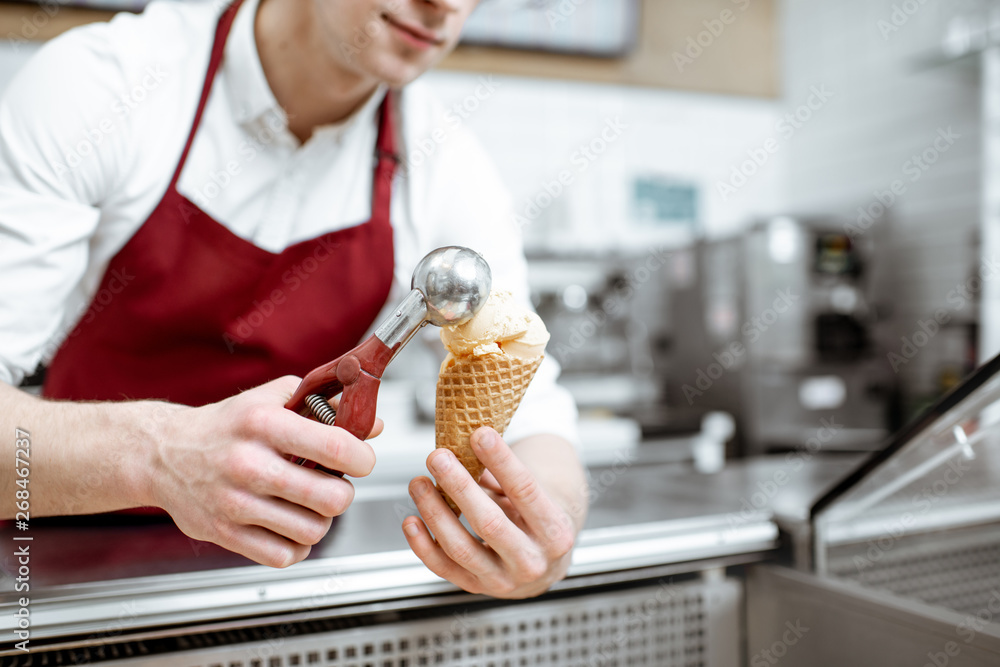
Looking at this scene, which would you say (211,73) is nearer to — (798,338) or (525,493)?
(525,493)

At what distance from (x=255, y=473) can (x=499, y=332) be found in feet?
0.86

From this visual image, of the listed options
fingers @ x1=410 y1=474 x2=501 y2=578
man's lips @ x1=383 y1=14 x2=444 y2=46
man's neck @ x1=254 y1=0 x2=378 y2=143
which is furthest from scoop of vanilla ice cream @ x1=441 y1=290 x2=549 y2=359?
man's neck @ x1=254 y1=0 x2=378 y2=143

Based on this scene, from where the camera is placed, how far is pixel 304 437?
0.59 metres

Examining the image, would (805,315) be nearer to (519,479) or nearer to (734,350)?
(734,350)

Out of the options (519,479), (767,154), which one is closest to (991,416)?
(519,479)

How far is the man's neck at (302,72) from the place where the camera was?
3.84ft

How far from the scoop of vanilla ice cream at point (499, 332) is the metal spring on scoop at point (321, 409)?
5.6 inches

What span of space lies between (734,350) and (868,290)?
2.67 feet

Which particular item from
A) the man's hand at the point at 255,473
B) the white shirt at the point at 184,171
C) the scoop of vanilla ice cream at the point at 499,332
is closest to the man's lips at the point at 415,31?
the white shirt at the point at 184,171

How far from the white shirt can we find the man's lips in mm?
258

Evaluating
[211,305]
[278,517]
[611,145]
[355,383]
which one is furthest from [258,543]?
[611,145]

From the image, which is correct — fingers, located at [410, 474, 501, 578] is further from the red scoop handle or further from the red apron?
the red apron

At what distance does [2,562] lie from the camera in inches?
32.7

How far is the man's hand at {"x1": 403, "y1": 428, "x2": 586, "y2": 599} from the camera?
2.29 feet
